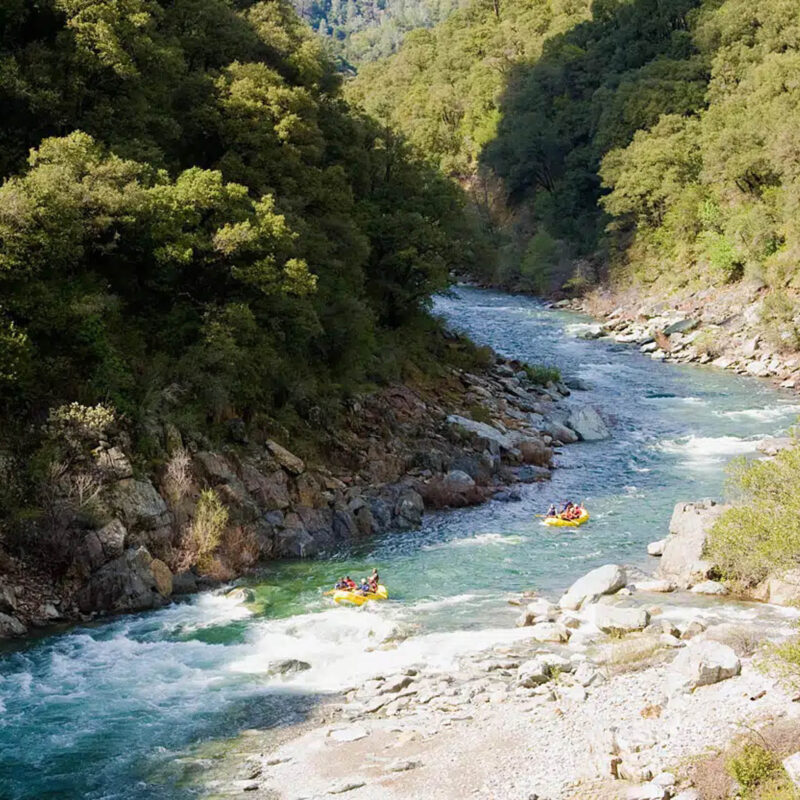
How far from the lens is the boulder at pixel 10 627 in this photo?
21.0 m

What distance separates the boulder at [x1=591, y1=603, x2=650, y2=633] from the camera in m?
20.6

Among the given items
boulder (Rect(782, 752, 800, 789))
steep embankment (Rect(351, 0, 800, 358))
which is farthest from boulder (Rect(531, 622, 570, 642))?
steep embankment (Rect(351, 0, 800, 358))

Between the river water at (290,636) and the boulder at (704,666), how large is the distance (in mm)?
4857

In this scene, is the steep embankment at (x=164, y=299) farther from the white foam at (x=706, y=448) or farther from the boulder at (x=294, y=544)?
the white foam at (x=706, y=448)

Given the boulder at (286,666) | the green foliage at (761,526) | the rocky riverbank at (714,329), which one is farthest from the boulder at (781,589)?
the rocky riverbank at (714,329)

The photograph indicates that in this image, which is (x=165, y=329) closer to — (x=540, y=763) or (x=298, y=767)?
(x=298, y=767)

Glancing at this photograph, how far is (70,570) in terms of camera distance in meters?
23.1

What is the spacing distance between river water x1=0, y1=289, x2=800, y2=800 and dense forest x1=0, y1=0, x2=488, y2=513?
5530 mm

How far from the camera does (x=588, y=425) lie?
41.5 meters

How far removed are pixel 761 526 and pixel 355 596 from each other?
10198 millimetres

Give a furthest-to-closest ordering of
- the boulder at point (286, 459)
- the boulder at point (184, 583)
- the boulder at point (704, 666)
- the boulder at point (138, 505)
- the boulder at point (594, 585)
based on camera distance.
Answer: the boulder at point (286, 459) → the boulder at point (138, 505) → the boulder at point (184, 583) → the boulder at point (594, 585) → the boulder at point (704, 666)

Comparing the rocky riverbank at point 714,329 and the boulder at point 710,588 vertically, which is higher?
the rocky riverbank at point 714,329

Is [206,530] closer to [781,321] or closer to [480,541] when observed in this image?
[480,541]

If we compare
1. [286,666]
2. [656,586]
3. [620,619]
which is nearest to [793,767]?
[620,619]
